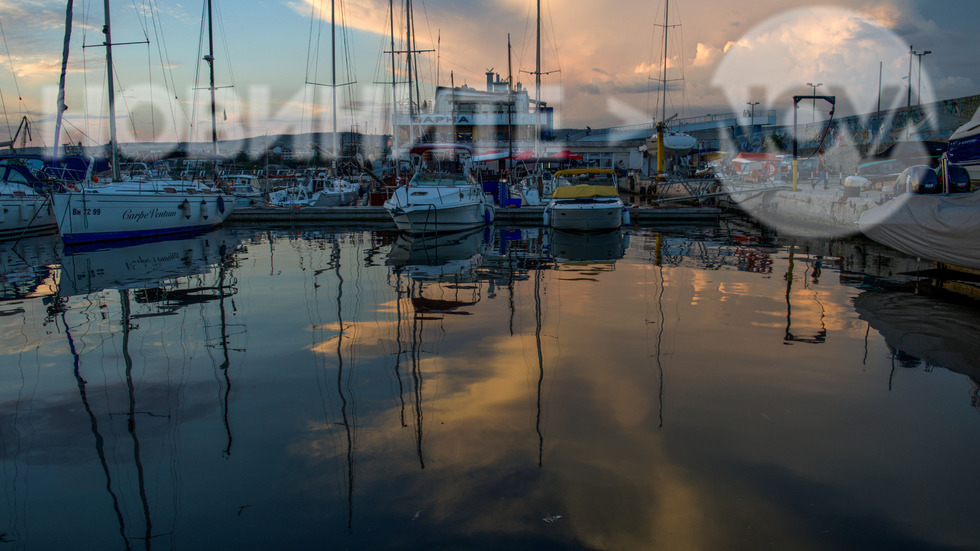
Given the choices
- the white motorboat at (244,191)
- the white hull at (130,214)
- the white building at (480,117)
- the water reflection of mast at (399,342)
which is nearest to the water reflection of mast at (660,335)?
the water reflection of mast at (399,342)

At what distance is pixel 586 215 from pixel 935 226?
9.94 m

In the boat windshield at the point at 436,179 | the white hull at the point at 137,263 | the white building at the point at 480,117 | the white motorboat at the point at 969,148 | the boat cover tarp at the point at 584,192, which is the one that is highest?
the white building at the point at 480,117

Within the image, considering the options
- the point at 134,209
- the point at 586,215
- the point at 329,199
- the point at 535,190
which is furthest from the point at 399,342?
the point at 329,199

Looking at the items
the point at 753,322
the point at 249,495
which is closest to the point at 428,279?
the point at 753,322

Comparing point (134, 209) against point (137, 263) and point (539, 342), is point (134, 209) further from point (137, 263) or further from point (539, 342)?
point (539, 342)

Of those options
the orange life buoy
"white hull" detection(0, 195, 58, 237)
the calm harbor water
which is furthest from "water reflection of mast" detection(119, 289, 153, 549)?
the orange life buoy

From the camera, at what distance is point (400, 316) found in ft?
29.3

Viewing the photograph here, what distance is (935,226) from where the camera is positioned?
11086mm

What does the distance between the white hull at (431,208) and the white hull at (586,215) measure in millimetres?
3003

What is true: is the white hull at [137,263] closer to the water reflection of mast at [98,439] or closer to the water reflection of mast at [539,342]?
the water reflection of mast at [98,439]

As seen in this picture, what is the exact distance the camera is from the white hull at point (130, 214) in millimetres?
18734

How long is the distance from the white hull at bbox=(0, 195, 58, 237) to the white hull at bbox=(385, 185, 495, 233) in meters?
12.7

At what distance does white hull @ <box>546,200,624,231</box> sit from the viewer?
19.6m

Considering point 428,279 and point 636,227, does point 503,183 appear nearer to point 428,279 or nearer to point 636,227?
point 636,227
